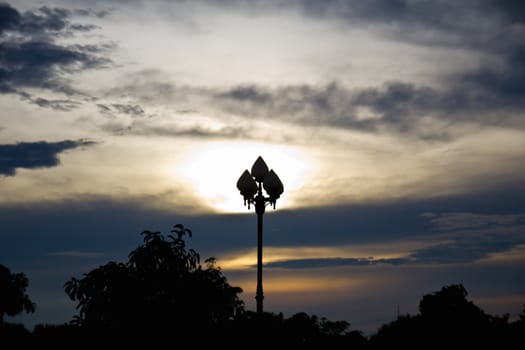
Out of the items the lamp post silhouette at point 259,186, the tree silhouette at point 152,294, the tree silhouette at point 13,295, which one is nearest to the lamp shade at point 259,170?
the lamp post silhouette at point 259,186

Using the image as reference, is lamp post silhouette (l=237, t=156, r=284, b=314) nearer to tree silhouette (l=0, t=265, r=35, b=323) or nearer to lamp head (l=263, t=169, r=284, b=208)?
lamp head (l=263, t=169, r=284, b=208)

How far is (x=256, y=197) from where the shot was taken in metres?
19.5

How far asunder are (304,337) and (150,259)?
23.2 meters

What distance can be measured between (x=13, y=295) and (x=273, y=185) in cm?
6563

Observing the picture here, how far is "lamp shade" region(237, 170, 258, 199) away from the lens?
63.4 ft

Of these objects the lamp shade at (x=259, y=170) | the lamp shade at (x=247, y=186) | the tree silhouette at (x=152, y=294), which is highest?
the lamp shade at (x=259, y=170)

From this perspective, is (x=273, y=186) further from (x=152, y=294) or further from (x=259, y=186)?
(x=152, y=294)

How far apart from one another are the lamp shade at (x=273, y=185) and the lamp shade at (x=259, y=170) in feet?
0.42

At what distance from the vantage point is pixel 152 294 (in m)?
23.0

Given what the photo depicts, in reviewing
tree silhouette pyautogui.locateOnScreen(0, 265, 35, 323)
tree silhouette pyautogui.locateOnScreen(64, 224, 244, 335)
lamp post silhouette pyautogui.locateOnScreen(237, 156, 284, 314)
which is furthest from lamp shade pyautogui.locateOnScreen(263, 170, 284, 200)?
tree silhouette pyautogui.locateOnScreen(0, 265, 35, 323)

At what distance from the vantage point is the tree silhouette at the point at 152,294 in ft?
74.4

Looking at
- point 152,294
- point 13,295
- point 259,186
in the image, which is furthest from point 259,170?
point 13,295

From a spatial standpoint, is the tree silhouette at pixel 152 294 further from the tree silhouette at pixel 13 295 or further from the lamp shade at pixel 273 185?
the tree silhouette at pixel 13 295

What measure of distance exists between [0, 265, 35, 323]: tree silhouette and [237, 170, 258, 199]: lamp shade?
211 feet
